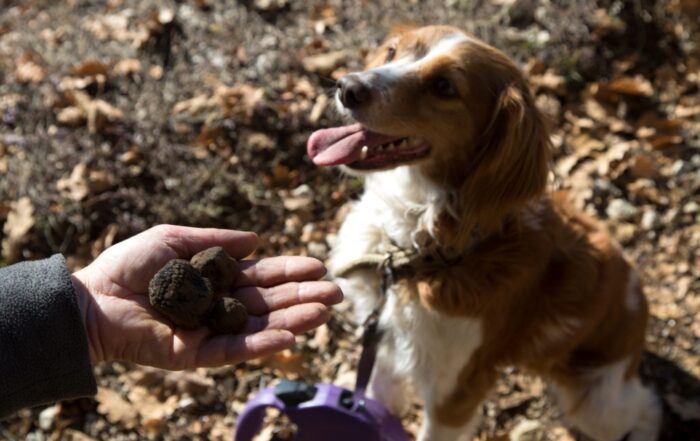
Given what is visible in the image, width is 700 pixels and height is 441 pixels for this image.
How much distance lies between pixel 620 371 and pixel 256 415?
72.0 inches

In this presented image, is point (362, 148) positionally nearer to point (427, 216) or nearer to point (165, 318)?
point (427, 216)

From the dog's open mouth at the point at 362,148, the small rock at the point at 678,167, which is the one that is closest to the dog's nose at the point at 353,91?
the dog's open mouth at the point at 362,148

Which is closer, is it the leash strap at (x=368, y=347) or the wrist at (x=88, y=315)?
the wrist at (x=88, y=315)

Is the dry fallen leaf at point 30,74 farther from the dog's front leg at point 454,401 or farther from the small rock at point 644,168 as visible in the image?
the small rock at point 644,168

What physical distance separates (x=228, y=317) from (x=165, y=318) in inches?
9.3

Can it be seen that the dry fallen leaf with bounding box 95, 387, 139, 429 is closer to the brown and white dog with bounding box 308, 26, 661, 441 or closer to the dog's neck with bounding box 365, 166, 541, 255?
the brown and white dog with bounding box 308, 26, 661, 441

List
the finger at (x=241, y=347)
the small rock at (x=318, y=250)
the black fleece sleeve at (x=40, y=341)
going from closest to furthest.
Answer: the black fleece sleeve at (x=40, y=341) → the finger at (x=241, y=347) → the small rock at (x=318, y=250)

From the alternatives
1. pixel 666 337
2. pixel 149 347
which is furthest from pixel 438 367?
pixel 666 337

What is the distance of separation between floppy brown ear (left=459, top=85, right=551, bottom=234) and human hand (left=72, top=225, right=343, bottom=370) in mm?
795

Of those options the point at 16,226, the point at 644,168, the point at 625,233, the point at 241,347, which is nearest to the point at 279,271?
the point at 241,347

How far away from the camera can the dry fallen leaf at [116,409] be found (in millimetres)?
3609

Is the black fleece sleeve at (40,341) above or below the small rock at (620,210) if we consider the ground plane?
above

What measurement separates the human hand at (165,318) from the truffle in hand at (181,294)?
58 millimetres

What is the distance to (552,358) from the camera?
3.29 meters
